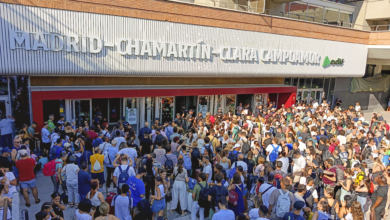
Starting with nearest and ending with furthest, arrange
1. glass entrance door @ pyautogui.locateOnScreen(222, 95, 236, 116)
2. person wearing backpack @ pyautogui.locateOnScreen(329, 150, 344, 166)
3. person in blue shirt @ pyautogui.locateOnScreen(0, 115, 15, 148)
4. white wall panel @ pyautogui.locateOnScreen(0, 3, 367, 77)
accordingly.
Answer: person wearing backpack @ pyautogui.locateOnScreen(329, 150, 344, 166) < white wall panel @ pyautogui.locateOnScreen(0, 3, 367, 77) < person in blue shirt @ pyautogui.locateOnScreen(0, 115, 15, 148) < glass entrance door @ pyautogui.locateOnScreen(222, 95, 236, 116)

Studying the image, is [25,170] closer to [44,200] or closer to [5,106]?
[44,200]

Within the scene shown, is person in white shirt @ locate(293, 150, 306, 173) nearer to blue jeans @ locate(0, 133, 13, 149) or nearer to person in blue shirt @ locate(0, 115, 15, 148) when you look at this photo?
person in blue shirt @ locate(0, 115, 15, 148)

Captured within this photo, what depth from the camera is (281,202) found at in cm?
599

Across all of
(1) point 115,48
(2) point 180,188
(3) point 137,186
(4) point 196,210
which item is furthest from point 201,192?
(1) point 115,48

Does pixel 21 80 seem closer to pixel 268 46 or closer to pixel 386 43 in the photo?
pixel 268 46

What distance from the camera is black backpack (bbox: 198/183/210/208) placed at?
638 cm

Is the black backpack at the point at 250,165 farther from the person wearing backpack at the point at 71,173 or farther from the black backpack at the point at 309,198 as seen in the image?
the person wearing backpack at the point at 71,173

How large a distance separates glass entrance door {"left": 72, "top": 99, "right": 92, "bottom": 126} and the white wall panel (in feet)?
5.88

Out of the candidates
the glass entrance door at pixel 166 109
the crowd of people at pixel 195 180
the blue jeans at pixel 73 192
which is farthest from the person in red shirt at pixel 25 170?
the glass entrance door at pixel 166 109

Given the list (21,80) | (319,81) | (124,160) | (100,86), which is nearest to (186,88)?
(100,86)

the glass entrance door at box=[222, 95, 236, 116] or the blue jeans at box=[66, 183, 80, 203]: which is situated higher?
the glass entrance door at box=[222, 95, 236, 116]

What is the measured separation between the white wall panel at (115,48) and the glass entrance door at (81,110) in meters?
1.79

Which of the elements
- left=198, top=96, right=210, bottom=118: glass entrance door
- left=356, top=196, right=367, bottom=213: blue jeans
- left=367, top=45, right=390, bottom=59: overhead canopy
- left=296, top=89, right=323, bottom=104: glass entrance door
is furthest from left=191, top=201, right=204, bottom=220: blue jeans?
left=367, top=45, right=390, bottom=59: overhead canopy

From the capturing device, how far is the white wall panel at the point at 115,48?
10.7m
